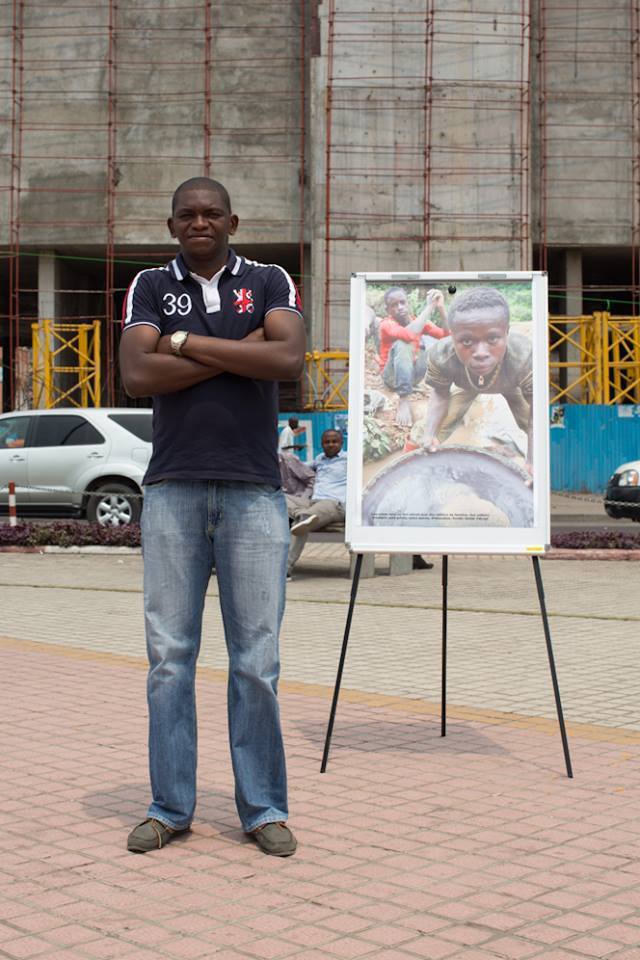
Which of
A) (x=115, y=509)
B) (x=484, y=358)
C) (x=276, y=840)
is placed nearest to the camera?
(x=276, y=840)

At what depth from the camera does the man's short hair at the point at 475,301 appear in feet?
20.1

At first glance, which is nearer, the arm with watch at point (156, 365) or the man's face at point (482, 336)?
the arm with watch at point (156, 365)

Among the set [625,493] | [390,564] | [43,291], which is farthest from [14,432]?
[43,291]

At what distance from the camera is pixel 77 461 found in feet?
61.8

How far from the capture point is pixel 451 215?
1324 inches

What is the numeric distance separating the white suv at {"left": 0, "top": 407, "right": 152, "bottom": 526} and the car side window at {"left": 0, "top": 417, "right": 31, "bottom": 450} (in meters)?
0.01

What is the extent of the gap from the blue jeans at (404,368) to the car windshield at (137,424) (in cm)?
1272

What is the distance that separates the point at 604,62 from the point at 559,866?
33.6m

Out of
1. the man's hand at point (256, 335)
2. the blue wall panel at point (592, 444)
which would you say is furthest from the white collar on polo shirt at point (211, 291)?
the blue wall panel at point (592, 444)

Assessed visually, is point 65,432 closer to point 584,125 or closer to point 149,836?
point 149,836

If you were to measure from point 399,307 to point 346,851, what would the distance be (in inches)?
101

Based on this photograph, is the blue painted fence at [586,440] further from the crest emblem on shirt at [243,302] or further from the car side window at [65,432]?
the crest emblem on shirt at [243,302]

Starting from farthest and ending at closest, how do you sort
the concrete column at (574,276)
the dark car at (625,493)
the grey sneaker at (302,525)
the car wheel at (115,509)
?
1. the concrete column at (574,276)
2. the dark car at (625,493)
3. the car wheel at (115,509)
4. the grey sneaker at (302,525)

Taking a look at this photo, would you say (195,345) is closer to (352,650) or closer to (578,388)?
(352,650)
